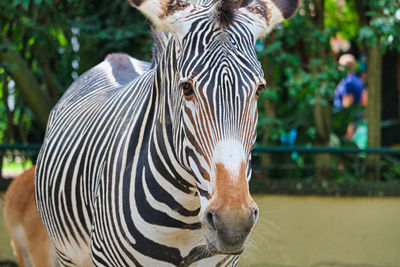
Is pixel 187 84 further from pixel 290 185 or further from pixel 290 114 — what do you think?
pixel 290 114

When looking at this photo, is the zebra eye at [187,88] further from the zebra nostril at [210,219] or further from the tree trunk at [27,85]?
the tree trunk at [27,85]

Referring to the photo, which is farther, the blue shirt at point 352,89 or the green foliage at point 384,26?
the blue shirt at point 352,89

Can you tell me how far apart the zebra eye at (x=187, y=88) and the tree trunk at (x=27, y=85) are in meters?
4.29

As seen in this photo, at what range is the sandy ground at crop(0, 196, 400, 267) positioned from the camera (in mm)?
6871

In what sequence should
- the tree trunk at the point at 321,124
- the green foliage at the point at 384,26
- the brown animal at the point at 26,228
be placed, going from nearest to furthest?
the brown animal at the point at 26,228
the green foliage at the point at 384,26
the tree trunk at the point at 321,124

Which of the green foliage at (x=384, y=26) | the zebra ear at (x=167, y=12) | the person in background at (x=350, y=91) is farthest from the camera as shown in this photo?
the person in background at (x=350, y=91)

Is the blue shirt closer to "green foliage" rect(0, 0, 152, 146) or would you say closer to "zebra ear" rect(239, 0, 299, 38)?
"green foliage" rect(0, 0, 152, 146)

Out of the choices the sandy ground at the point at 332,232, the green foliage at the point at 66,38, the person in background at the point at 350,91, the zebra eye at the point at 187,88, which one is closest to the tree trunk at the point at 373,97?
the sandy ground at the point at 332,232

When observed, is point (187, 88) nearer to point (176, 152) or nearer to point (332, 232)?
point (176, 152)

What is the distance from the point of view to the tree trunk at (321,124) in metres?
7.45

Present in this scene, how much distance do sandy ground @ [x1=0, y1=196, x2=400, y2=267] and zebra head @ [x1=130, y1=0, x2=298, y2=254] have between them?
4080mm

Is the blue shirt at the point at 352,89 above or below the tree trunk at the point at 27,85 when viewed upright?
below

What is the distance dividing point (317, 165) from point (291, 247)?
3.52 ft

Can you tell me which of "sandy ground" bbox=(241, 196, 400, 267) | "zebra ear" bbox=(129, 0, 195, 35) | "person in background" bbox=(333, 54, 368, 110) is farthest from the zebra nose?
"person in background" bbox=(333, 54, 368, 110)
